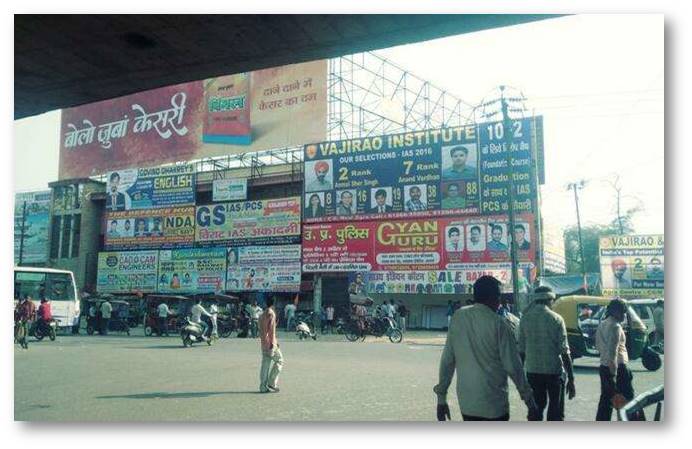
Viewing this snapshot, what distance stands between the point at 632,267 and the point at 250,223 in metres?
17.1

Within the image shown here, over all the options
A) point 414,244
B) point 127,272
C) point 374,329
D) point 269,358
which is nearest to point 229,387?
point 269,358

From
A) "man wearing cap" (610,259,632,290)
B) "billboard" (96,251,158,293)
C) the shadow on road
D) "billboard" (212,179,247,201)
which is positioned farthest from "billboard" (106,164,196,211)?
the shadow on road

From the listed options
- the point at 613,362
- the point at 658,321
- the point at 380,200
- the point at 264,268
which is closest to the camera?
the point at 613,362

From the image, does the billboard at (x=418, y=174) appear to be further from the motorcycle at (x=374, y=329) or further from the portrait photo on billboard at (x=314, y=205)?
the motorcycle at (x=374, y=329)

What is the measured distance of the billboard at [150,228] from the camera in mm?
31641

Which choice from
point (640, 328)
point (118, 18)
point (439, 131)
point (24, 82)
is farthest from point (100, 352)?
point (439, 131)

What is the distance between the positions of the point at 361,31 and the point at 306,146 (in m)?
22.7

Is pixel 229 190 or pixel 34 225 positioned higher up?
pixel 229 190

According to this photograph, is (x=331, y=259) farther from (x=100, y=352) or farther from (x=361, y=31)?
(x=361, y=31)

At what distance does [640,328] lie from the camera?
11.3 m

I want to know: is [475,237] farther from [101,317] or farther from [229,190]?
[101,317]

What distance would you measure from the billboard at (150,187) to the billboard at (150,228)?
1.26 feet

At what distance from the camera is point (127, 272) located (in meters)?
32.7

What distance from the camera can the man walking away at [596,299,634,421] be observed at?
5648 mm
